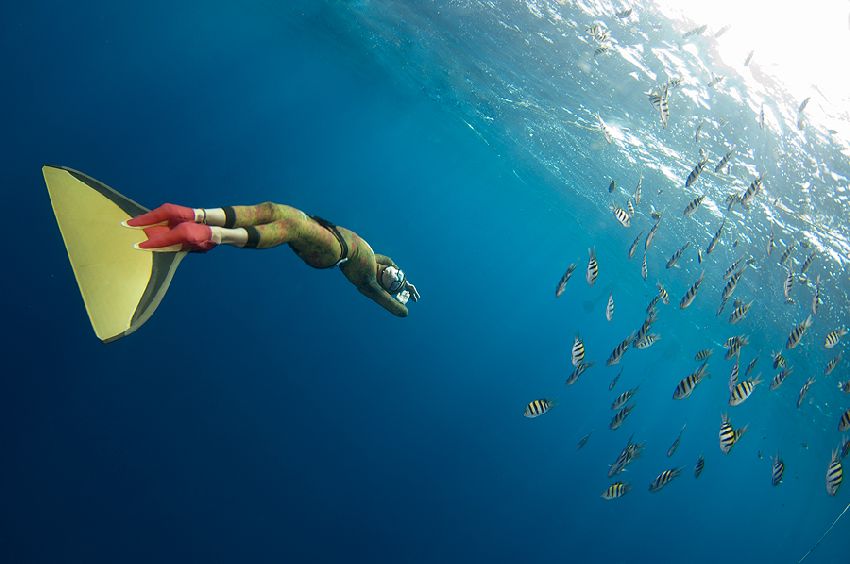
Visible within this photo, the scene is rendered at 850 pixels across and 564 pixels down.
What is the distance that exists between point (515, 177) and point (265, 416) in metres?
26.3

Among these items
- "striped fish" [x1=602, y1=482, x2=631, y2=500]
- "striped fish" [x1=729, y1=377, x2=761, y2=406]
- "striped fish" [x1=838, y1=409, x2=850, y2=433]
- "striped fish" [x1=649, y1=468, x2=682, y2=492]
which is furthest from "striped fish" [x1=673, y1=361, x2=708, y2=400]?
"striped fish" [x1=602, y1=482, x2=631, y2=500]

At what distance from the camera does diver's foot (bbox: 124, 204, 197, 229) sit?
13.3ft

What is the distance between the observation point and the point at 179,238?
3.88 meters

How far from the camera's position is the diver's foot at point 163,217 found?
13.3ft

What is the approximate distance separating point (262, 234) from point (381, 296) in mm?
2588

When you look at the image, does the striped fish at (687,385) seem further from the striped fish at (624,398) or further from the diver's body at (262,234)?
the diver's body at (262,234)

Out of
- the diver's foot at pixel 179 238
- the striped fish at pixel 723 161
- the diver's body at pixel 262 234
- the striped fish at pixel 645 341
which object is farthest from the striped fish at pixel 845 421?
the diver's foot at pixel 179 238

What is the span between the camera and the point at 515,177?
37.0m

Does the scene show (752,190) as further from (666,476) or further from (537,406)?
(666,476)

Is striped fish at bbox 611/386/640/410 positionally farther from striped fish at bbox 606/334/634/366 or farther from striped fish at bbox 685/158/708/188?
striped fish at bbox 685/158/708/188

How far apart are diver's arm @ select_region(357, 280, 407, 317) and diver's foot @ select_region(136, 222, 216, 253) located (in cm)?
276

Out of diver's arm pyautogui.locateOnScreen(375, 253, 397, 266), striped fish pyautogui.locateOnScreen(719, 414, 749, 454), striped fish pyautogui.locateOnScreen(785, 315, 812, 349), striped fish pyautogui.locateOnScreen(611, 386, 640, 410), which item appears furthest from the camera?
A: striped fish pyautogui.locateOnScreen(611, 386, 640, 410)

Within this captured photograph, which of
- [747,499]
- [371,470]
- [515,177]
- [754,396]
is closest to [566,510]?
[371,470]

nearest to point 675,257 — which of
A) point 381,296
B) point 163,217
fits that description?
point 381,296
